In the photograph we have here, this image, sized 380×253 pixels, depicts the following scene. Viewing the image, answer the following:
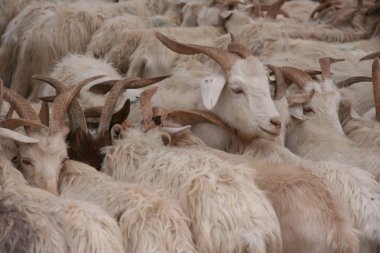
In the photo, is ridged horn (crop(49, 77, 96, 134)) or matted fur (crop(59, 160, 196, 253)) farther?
ridged horn (crop(49, 77, 96, 134))

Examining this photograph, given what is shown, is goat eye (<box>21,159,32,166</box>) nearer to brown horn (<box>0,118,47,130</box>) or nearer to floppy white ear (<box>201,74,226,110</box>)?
brown horn (<box>0,118,47,130</box>)

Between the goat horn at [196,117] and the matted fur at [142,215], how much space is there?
3.93ft

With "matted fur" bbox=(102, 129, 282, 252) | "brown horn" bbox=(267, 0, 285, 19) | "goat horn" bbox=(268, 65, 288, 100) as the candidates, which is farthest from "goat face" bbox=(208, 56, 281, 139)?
"brown horn" bbox=(267, 0, 285, 19)

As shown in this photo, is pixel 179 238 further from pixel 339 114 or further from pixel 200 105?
pixel 339 114

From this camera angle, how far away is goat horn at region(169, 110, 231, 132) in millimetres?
5297

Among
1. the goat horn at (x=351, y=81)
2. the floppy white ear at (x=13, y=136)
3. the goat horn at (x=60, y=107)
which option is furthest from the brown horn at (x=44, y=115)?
the goat horn at (x=351, y=81)

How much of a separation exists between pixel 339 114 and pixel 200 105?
1330 millimetres

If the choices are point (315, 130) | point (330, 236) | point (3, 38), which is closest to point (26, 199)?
point (330, 236)

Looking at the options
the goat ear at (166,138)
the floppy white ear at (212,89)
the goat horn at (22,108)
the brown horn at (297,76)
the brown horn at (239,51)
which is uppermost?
the goat horn at (22,108)

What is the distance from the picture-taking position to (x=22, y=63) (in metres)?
7.59

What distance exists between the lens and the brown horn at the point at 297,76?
5980mm

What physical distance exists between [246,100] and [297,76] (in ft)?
3.02

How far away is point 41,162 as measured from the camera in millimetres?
4445

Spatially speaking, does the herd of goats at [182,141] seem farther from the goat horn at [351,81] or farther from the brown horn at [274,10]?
the brown horn at [274,10]
